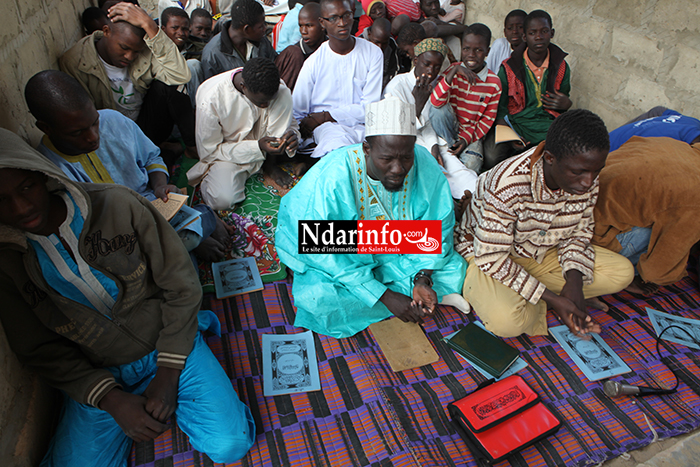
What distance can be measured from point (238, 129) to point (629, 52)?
4194 mm

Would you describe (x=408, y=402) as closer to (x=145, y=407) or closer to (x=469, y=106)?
(x=145, y=407)

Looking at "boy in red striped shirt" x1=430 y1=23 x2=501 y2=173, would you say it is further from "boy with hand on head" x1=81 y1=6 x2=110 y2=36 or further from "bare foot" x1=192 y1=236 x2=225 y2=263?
"boy with hand on head" x1=81 y1=6 x2=110 y2=36

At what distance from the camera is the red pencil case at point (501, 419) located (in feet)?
6.18

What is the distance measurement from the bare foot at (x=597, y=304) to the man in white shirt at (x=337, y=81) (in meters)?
2.49

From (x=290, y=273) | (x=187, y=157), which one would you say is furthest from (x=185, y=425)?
(x=187, y=157)

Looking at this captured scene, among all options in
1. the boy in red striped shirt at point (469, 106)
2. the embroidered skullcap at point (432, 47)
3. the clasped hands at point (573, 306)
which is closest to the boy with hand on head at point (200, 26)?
the embroidered skullcap at point (432, 47)

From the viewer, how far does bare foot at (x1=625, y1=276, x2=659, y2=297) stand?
2.84m

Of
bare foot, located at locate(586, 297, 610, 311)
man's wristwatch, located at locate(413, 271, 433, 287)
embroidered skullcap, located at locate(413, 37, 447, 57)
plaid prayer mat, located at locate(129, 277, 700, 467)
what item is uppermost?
embroidered skullcap, located at locate(413, 37, 447, 57)

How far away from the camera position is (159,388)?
5.62 feet

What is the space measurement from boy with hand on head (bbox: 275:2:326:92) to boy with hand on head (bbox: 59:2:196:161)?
1.38 m

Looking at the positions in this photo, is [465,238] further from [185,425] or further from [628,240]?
[185,425]

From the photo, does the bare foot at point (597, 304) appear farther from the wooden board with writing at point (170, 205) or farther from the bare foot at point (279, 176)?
the wooden board with writing at point (170, 205)

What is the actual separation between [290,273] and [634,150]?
2.52m

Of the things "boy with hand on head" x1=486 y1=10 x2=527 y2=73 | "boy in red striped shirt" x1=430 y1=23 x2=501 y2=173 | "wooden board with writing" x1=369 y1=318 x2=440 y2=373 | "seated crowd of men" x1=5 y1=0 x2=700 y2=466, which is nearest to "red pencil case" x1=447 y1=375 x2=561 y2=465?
"wooden board with writing" x1=369 y1=318 x2=440 y2=373
